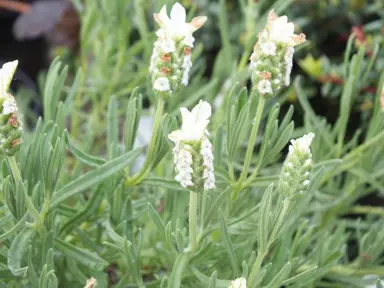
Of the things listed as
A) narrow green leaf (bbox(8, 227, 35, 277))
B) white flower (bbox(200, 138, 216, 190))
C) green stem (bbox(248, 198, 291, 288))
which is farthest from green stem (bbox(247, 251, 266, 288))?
narrow green leaf (bbox(8, 227, 35, 277))

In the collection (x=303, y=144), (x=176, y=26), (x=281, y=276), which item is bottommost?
(x=281, y=276)

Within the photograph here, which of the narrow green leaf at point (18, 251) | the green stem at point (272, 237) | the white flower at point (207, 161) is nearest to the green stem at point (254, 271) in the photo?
the green stem at point (272, 237)

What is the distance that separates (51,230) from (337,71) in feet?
2.48

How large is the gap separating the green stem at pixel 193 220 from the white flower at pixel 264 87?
113mm

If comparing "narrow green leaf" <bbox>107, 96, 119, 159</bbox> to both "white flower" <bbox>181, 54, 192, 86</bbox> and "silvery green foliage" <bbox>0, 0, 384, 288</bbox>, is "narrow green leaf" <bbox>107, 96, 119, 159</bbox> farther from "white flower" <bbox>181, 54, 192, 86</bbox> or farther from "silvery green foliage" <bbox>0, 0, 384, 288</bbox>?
"white flower" <bbox>181, 54, 192, 86</bbox>

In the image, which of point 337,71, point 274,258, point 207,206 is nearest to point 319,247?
point 274,258

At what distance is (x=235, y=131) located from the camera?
639 mm

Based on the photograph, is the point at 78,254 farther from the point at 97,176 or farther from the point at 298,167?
the point at 298,167

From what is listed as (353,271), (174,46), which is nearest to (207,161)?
(174,46)

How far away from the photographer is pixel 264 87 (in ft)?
1.92

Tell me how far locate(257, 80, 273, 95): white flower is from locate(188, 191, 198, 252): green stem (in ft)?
0.37

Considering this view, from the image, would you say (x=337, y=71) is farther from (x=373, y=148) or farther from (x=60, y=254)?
(x=60, y=254)

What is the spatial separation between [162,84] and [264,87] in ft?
0.30

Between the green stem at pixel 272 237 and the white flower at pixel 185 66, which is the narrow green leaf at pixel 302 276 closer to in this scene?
the green stem at pixel 272 237
